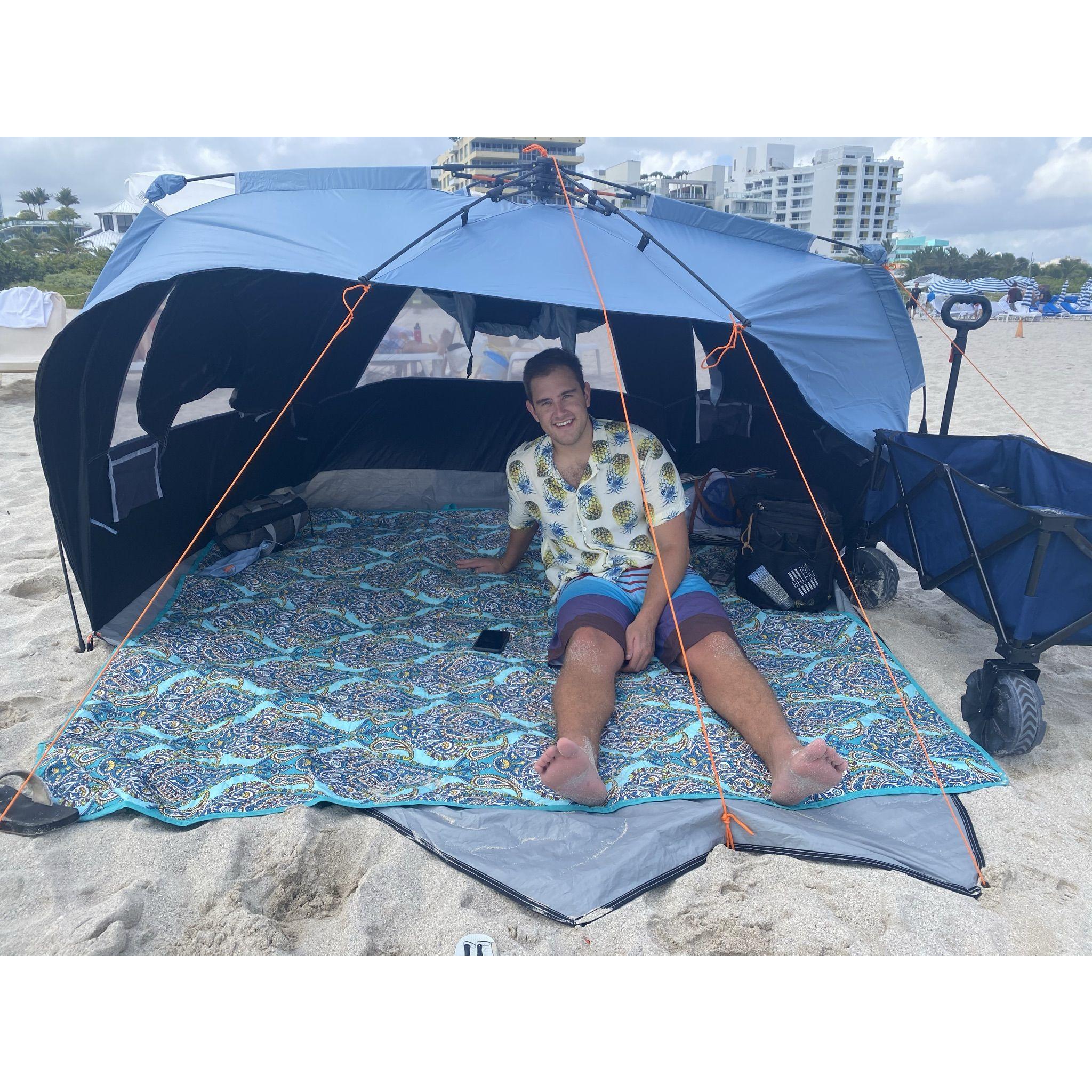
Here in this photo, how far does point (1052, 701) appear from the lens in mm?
2473

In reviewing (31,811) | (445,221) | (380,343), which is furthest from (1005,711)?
(380,343)

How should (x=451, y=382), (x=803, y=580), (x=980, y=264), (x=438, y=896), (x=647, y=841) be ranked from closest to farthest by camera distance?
1. (x=438, y=896)
2. (x=647, y=841)
3. (x=803, y=580)
4. (x=451, y=382)
5. (x=980, y=264)

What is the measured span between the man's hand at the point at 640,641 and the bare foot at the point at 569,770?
0.57 metres

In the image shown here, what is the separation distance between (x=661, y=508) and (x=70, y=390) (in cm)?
197

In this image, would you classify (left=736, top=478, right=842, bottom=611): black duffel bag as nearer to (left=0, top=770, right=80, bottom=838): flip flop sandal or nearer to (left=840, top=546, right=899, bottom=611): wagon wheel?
(left=840, top=546, right=899, bottom=611): wagon wheel

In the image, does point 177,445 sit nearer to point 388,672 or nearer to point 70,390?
point 70,390

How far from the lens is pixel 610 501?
256 cm

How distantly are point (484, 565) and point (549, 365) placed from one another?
1061mm

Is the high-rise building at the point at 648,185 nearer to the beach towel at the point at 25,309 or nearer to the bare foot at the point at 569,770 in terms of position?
the bare foot at the point at 569,770

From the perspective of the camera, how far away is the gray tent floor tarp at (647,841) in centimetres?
172

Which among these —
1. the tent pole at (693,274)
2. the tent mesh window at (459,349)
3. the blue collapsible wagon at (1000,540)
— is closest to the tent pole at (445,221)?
the tent pole at (693,274)

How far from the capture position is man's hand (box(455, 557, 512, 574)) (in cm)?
309

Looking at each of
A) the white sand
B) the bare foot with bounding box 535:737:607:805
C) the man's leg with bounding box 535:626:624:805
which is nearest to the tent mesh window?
the man's leg with bounding box 535:626:624:805

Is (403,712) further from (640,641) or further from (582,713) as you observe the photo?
(640,641)
